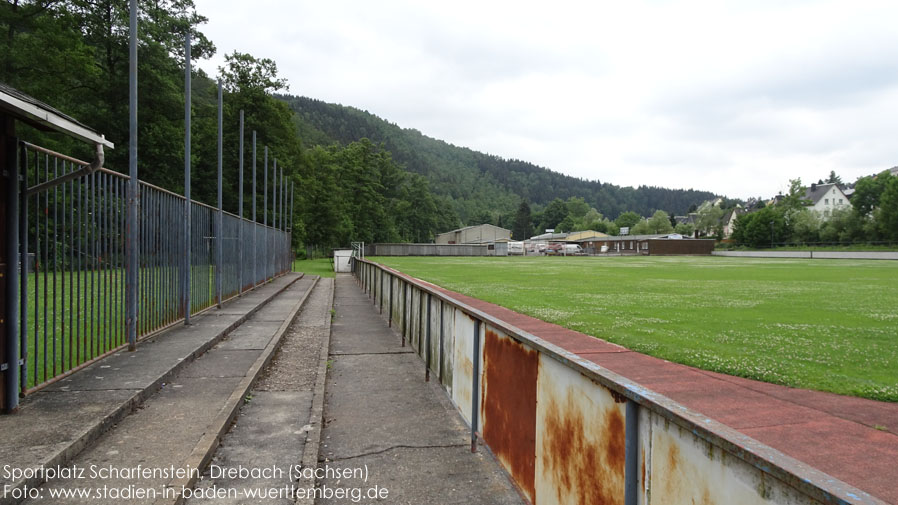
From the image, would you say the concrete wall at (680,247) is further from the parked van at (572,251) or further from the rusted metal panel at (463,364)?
the rusted metal panel at (463,364)

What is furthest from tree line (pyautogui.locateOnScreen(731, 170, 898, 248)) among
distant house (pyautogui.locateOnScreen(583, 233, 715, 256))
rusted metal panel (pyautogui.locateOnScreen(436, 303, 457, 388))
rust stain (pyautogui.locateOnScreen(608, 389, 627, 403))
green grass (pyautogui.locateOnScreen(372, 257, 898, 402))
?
rust stain (pyautogui.locateOnScreen(608, 389, 627, 403))

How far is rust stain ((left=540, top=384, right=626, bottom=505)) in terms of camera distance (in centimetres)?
222

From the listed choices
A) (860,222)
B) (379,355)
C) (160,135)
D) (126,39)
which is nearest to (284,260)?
(160,135)

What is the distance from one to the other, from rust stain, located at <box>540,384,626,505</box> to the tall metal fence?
4824 millimetres

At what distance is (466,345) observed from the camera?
476cm

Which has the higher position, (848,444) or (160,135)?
(160,135)

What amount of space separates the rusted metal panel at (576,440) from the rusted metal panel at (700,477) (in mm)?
220

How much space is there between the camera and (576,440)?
259 cm

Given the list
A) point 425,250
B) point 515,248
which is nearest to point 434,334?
point 425,250

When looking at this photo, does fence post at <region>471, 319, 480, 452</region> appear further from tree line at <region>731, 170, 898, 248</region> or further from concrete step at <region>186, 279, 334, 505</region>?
tree line at <region>731, 170, 898, 248</region>

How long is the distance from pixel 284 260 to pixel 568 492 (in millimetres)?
31524

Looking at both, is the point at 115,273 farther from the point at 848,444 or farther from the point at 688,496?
the point at 848,444

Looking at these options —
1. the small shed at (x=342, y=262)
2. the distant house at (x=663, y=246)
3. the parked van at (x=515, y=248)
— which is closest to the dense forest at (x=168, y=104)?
the small shed at (x=342, y=262)

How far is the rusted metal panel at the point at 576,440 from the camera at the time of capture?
2244 millimetres
